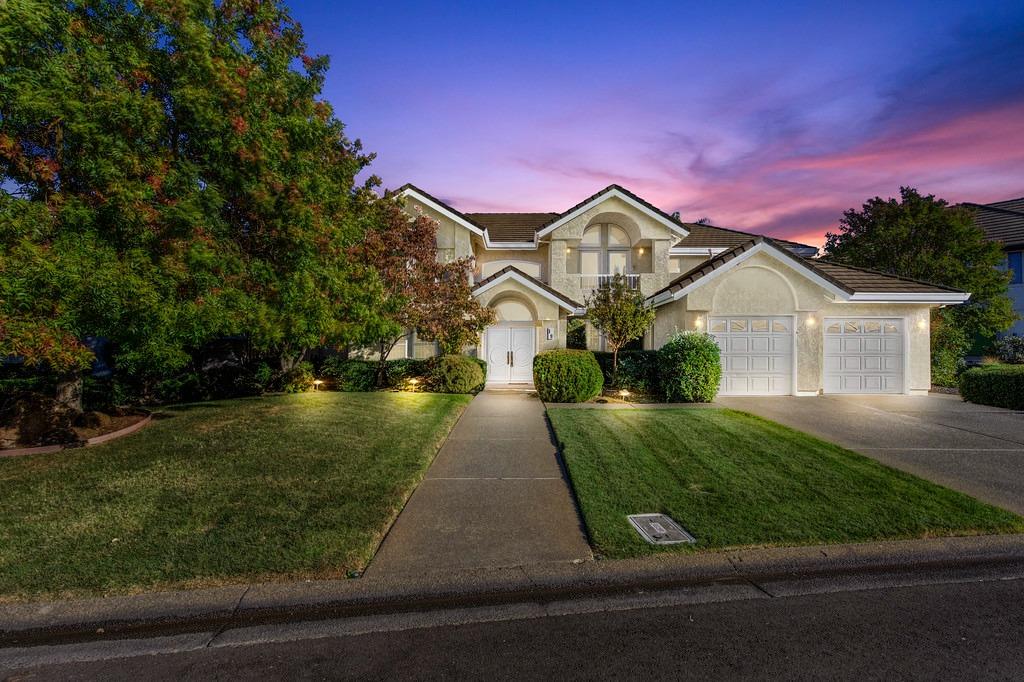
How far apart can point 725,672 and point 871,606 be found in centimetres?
160

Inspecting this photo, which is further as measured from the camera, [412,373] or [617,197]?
[617,197]

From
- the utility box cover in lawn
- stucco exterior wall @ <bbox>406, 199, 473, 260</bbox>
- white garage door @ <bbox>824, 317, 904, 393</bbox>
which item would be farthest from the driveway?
stucco exterior wall @ <bbox>406, 199, 473, 260</bbox>

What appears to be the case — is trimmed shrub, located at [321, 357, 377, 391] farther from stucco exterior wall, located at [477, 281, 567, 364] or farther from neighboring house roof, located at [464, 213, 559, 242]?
neighboring house roof, located at [464, 213, 559, 242]

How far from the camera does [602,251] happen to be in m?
21.2

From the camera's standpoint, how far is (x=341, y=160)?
39.7 ft

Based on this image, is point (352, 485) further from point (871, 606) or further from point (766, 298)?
point (766, 298)

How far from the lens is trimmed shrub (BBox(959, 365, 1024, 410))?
1193 cm

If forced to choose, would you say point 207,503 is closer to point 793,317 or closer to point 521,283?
point 521,283

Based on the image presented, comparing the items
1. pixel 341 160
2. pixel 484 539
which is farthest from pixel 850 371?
pixel 341 160

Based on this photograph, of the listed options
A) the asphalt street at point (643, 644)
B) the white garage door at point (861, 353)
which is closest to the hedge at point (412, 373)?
the asphalt street at point (643, 644)

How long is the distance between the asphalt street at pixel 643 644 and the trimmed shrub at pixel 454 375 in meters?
11.0

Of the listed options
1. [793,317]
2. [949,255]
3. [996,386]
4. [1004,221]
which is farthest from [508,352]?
[1004,221]

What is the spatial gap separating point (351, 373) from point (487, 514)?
36.6ft

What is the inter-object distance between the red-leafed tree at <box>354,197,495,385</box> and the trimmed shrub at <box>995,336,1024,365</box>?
71.8 feet
